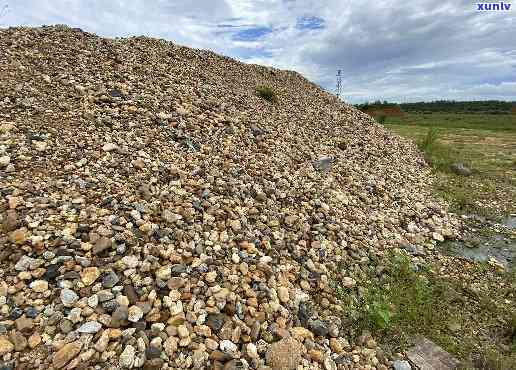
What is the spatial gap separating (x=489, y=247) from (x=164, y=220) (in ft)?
24.8

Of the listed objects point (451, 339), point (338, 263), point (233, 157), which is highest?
point (233, 157)

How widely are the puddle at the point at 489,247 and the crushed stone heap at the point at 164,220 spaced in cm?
50

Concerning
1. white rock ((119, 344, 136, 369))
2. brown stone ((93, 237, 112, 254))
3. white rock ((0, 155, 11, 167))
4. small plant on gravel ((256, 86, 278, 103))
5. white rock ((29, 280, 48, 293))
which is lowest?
white rock ((119, 344, 136, 369))

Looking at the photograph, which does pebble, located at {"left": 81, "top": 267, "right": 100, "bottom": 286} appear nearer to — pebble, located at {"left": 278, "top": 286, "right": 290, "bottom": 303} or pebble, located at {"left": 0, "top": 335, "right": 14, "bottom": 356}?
pebble, located at {"left": 0, "top": 335, "right": 14, "bottom": 356}

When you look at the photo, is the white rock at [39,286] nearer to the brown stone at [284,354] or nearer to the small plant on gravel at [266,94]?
the brown stone at [284,354]

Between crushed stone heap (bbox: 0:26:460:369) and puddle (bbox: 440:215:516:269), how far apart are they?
0.50 meters

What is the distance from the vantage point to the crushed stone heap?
147 inches

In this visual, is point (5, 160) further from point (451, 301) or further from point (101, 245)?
point (451, 301)

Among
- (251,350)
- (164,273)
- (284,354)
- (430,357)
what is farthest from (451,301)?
(164,273)

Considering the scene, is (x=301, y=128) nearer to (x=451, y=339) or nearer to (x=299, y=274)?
(x=299, y=274)

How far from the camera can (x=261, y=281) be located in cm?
488

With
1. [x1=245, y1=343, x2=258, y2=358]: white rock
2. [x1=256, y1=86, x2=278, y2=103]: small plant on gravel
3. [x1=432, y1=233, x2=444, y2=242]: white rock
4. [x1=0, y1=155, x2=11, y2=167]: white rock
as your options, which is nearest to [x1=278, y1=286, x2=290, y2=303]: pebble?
[x1=245, y1=343, x2=258, y2=358]: white rock

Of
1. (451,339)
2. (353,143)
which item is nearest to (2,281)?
(451,339)

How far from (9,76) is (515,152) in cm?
2603
